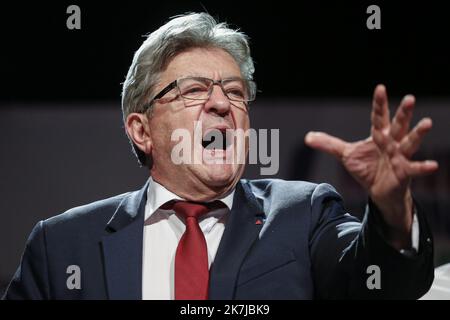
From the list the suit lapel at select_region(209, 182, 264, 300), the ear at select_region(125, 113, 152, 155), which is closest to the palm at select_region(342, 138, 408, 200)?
the suit lapel at select_region(209, 182, 264, 300)

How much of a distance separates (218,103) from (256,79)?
63cm

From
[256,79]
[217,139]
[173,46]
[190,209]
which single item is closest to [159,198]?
[190,209]

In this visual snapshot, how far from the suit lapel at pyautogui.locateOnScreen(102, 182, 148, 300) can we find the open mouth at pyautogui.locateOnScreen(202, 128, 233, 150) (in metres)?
0.22

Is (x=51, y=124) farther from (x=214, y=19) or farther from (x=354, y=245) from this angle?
(x=354, y=245)

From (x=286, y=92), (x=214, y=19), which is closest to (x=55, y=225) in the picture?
(x=214, y=19)

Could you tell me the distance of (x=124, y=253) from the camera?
1.54m

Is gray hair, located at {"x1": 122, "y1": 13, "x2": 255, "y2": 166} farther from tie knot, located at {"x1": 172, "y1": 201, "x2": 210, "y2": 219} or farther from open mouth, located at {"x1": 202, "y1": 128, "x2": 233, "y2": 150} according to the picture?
tie knot, located at {"x1": 172, "y1": 201, "x2": 210, "y2": 219}

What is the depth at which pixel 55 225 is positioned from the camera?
1.66 meters

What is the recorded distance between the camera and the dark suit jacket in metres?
1.46

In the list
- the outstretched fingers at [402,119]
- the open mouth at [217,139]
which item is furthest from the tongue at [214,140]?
the outstretched fingers at [402,119]

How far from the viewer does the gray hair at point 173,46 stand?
1698mm

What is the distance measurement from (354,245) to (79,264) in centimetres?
63

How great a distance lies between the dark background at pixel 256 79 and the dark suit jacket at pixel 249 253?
0.38 metres
